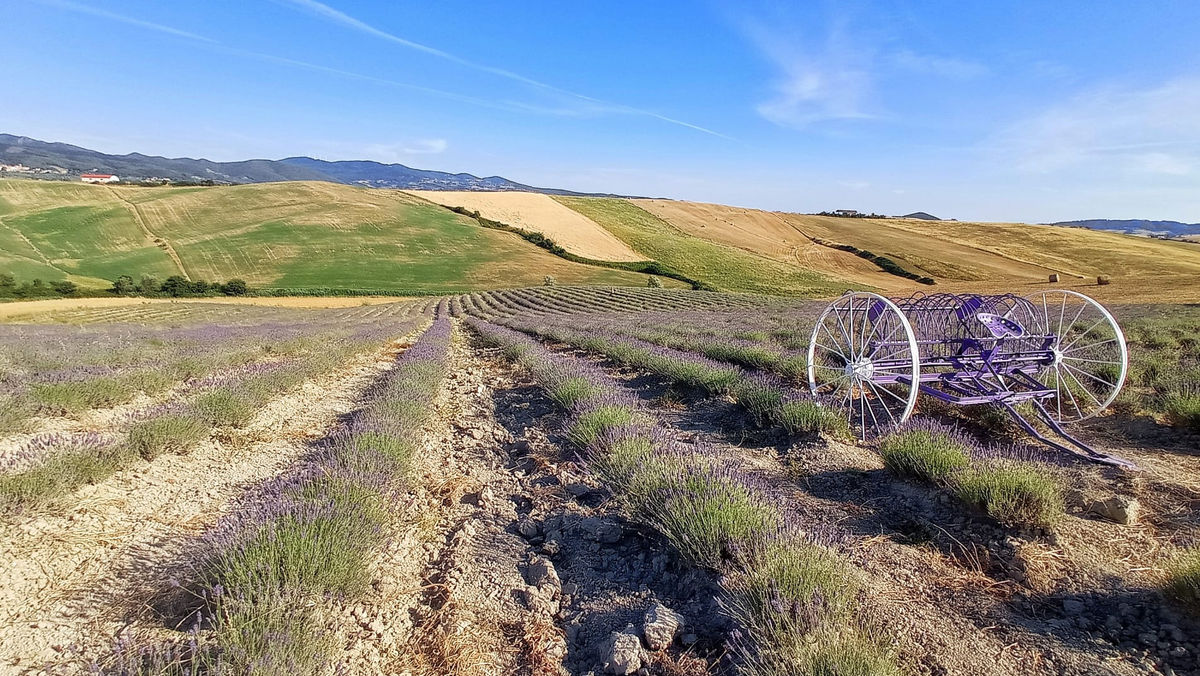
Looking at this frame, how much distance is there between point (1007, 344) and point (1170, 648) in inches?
197

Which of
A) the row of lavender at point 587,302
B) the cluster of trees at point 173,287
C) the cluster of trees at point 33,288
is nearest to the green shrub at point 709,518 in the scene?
the row of lavender at point 587,302

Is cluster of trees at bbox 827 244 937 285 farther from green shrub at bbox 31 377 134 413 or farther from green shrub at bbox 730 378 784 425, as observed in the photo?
green shrub at bbox 31 377 134 413

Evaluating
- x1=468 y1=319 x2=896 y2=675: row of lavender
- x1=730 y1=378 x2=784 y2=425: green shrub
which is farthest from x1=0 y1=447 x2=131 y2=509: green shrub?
x1=730 y1=378 x2=784 y2=425: green shrub

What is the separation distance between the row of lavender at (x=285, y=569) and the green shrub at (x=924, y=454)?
4151mm

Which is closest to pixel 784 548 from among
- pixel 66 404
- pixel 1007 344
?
pixel 1007 344

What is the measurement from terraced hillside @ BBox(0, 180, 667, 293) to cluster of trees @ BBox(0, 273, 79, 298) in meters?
2.69

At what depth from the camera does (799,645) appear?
2.24m

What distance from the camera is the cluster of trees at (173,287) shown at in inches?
1761

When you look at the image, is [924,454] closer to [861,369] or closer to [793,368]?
[861,369]

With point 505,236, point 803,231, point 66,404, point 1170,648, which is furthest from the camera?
point 803,231

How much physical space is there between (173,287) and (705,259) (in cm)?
5381

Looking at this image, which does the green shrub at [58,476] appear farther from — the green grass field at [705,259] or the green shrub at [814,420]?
the green grass field at [705,259]

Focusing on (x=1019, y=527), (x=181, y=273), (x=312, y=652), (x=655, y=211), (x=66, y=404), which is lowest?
(x=181, y=273)

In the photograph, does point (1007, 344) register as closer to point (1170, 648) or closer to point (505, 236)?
point (1170, 648)
